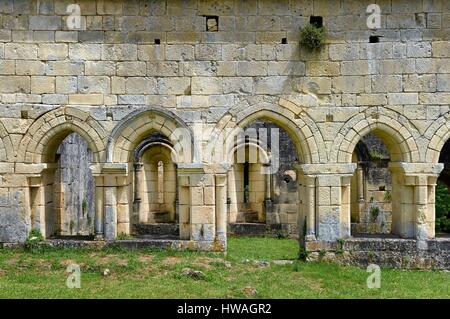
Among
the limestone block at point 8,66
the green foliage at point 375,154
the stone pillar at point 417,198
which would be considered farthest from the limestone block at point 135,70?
the green foliage at point 375,154

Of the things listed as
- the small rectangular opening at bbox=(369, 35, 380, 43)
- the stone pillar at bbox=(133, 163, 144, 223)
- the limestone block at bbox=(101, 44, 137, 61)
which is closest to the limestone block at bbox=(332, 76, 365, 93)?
the small rectangular opening at bbox=(369, 35, 380, 43)

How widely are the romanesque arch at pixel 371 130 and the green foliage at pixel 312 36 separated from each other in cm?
165

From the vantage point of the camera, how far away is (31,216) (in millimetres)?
9711

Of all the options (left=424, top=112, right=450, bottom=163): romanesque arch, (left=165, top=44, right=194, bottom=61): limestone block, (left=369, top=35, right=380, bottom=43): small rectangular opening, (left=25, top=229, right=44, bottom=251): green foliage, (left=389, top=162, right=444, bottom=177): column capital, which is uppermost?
(left=369, top=35, right=380, bottom=43): small rectangular opening

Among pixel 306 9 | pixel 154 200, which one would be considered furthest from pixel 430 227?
pixel 154 200

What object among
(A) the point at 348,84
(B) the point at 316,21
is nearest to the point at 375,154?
(A) the point at 348,84

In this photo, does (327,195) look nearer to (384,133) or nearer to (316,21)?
(384,133)

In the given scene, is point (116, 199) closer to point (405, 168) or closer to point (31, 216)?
point (31, 216)

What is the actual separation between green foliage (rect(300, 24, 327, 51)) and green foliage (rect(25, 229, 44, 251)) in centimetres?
662

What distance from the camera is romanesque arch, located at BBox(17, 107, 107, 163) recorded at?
9445 millimetres

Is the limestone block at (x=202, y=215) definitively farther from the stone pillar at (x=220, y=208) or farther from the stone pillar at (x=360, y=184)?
the stone pillar at (x=360, y=184)

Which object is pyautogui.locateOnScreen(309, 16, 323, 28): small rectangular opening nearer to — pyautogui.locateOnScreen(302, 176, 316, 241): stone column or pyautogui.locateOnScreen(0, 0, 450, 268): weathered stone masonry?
pyautogui.locateOnScreen(0, 0, 450, 268): weathered stone masonry

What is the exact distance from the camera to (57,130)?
9.53m
